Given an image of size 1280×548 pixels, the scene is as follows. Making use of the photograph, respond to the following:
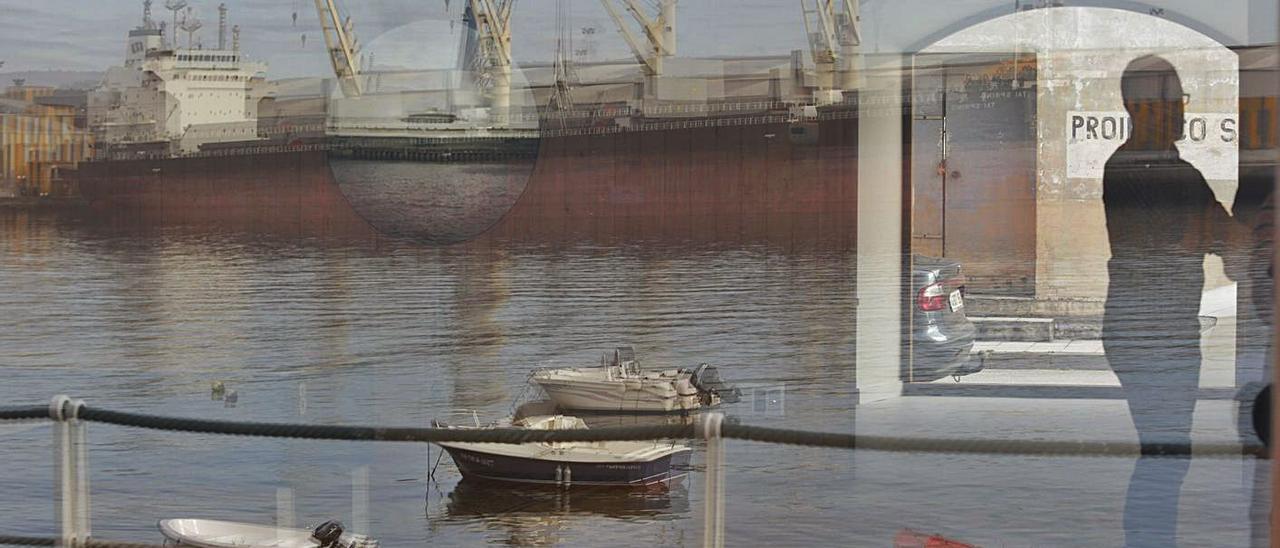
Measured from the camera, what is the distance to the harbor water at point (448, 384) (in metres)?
10.1

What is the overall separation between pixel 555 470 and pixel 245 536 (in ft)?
14.8

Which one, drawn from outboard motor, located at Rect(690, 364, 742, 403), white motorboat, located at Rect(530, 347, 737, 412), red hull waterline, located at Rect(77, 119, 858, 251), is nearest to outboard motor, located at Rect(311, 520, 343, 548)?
white motorboat, located at Rect(530, 347, 737, 412)

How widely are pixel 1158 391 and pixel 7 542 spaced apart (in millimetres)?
14835

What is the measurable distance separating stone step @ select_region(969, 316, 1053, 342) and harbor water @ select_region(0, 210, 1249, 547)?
123 millimetres

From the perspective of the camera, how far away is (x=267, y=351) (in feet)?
73.2

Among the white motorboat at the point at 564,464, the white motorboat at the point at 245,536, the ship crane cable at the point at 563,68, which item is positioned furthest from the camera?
the ship crane cable at the point at 563,68

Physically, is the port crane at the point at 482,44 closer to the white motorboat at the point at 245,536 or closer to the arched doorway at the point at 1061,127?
the white motorboat at the point at 245,536

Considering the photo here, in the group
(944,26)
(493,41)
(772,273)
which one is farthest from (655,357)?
(944,26)

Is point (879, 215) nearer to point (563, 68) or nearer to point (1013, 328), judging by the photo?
point (1013, 328)

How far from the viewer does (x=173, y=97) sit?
26859 mm

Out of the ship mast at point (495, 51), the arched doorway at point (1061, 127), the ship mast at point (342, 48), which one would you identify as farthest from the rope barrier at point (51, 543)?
the ship mast at point (342, 48)

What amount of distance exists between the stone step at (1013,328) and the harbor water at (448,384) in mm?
123

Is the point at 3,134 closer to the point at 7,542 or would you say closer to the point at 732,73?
the point at 732,73

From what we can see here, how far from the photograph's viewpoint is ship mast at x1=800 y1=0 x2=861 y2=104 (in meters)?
23.2
